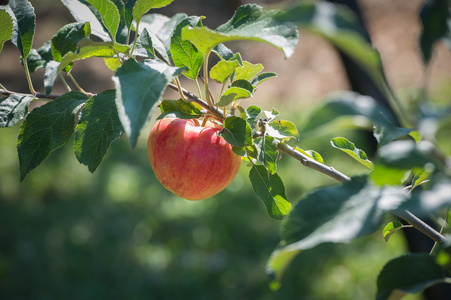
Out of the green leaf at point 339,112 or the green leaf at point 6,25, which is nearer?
the green leaf at point 339,112

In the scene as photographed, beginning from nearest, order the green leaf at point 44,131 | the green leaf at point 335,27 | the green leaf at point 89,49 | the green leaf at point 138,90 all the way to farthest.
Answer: the green leaf at point 335,27
the green leaf at point 138,90
the green leaf at point 89,49
the green leaf at point 44,131

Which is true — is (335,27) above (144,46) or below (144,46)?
above

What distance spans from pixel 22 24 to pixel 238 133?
411 mm

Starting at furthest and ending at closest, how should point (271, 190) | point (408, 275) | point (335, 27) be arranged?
point (271, 190) → point (408, 275) → point (335, 27)

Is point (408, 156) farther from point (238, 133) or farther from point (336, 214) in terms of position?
point (238, 133)

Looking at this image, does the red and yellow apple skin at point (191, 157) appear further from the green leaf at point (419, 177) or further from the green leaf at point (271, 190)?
the green leaf at point (419, 177)

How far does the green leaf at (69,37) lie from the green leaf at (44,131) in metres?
0.07

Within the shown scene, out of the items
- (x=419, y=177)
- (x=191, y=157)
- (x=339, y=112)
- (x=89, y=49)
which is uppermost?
(x=339, y=112)

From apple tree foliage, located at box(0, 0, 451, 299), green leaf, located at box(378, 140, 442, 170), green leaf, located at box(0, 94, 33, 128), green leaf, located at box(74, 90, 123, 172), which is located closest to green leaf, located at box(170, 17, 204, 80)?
apple tree foliage, located at box(0, 0, 451, 299)

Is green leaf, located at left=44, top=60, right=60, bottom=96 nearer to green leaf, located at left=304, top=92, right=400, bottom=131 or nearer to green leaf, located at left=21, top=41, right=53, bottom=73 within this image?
green leaf, located at left=21, top=41, right=53, bottom=73

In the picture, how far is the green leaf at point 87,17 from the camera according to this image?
0.72 metres

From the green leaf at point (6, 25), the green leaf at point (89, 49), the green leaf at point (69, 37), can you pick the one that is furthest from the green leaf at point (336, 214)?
the green leaf at point (6, 25)

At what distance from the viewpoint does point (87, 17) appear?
0.74 m

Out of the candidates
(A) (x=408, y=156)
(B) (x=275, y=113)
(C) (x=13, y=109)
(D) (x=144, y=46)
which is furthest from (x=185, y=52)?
(A) (x=408, y=156)
